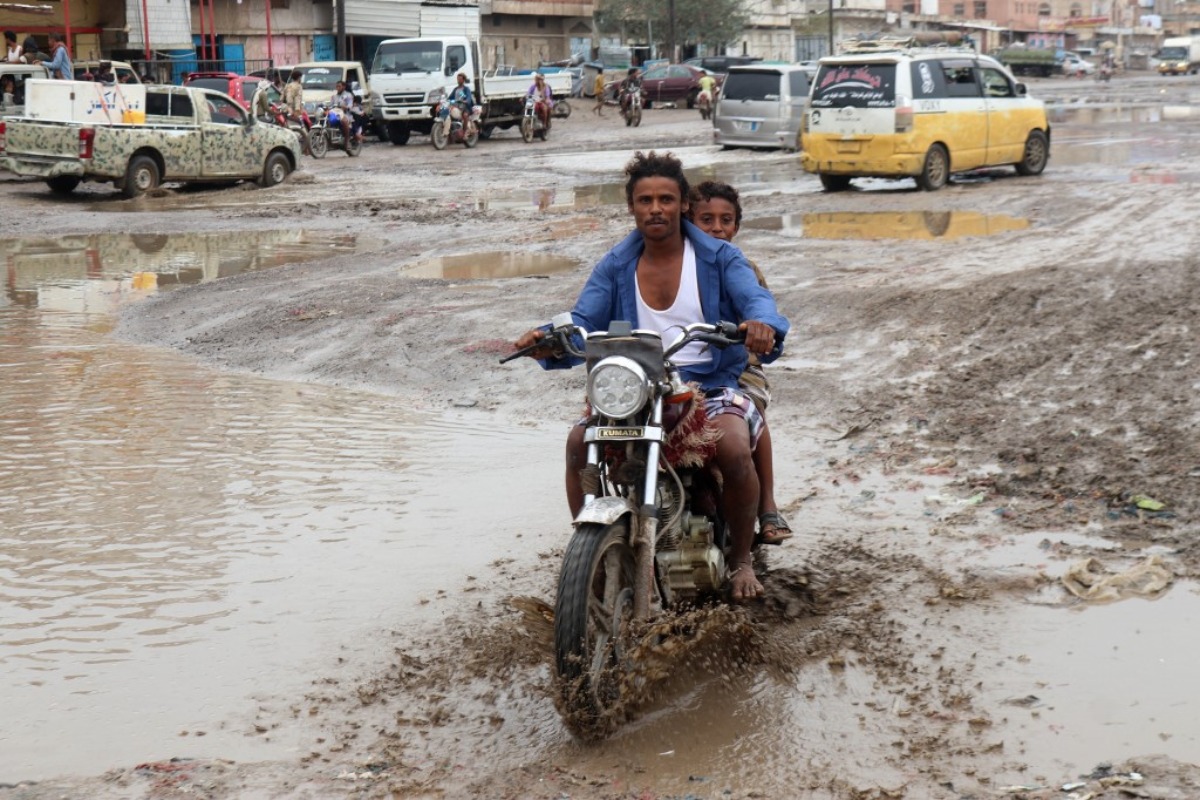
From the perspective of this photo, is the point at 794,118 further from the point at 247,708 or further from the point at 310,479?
the point at 247,708

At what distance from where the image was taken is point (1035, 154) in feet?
62.6

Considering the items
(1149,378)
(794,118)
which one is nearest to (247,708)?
(1149,378)

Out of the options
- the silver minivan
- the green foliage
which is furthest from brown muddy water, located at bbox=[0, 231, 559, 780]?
the green foliage

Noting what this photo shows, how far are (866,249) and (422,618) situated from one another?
311 inches

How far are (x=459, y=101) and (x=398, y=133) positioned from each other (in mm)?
2113

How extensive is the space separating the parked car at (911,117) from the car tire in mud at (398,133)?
15.6 metres

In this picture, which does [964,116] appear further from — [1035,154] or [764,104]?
[764,104]

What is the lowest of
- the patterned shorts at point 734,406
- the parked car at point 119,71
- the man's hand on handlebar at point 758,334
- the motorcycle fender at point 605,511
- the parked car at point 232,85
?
the motorcycle fender at point 605,511

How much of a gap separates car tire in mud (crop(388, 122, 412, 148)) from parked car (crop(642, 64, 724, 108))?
58.8ft

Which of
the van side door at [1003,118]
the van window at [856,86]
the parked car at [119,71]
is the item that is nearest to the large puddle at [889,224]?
the van window at [856,86]

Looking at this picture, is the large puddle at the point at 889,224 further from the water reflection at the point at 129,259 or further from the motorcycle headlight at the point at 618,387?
the motorcycle headlight at the point at 618,387

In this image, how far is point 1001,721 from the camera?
4.11 metres

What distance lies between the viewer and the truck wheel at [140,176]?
20312 millimetres

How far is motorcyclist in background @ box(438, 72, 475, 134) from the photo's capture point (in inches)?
1194
